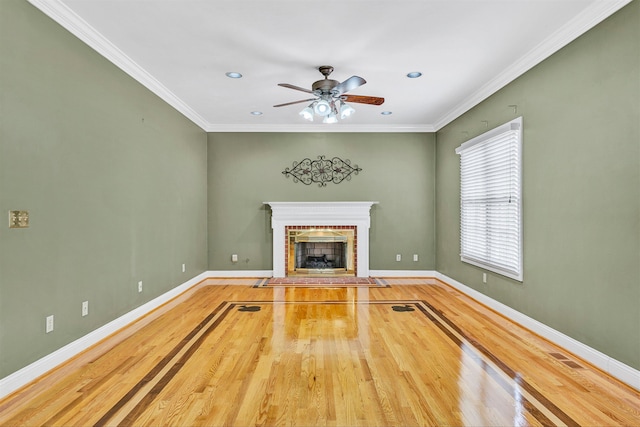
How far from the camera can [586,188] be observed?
2863 mm

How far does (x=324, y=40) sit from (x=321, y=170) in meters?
3.32

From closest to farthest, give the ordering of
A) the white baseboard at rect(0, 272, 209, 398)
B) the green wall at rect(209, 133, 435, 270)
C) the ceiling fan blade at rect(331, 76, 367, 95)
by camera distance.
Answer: the white baseboard at rect(0, 272, 209, 398)
the ceiling fan blade at rect(331, 76, 367, 95)
the green wall at rect(209, 133, 435, 270)

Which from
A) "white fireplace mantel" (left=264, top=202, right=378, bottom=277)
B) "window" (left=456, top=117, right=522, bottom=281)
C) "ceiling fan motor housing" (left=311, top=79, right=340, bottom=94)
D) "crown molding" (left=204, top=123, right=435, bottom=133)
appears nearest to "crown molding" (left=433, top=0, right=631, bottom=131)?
"window" (left=456, top=117, right=522, bottom=281)

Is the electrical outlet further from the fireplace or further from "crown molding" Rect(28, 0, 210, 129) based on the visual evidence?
the fireplace

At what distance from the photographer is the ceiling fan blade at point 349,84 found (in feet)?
10.4

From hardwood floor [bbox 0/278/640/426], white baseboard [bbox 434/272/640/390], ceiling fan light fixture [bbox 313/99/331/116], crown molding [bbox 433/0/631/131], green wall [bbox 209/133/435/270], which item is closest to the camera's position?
hardwood floor [bbox 0/278/640/426]

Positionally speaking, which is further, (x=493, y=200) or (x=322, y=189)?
(x=322, y=189)

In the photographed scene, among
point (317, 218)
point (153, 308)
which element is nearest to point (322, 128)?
point (317, 218)

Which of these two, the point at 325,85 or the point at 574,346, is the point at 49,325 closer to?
the point at 325,85

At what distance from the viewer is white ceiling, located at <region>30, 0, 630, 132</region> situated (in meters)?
2.71

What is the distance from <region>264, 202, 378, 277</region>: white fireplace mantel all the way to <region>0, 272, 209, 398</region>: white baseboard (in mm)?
2255

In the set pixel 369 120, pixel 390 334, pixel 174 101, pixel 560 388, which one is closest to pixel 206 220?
pixel 174 101

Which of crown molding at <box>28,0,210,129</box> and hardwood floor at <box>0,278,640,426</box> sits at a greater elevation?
crown molding at <box>28,0,210,129</box>

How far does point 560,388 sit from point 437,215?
4145mm
